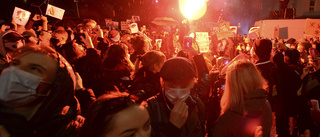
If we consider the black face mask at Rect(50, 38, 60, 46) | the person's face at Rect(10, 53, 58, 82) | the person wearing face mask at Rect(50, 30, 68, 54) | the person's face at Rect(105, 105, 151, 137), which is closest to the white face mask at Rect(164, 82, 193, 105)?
the person's face at Rect(105, 105, 151, 137)

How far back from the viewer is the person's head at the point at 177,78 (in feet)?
7.73

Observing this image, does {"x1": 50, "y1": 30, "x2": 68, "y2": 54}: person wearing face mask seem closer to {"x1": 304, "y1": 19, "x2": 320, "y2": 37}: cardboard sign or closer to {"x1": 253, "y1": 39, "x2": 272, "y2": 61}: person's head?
{"x1": 253, "y1": 39, "x2": 272, "y2": 61}: person's head

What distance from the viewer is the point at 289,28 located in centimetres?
2425

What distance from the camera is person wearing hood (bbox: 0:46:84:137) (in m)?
1.58

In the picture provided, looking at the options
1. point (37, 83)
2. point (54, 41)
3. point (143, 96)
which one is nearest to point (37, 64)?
point (37, 83)

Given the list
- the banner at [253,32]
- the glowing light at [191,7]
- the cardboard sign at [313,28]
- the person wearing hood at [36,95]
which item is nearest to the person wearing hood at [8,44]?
the person wearing hood at [36,95]

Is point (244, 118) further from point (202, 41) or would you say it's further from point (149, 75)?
point (202, 41)

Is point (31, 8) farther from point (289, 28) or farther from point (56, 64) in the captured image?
point (289, 28)

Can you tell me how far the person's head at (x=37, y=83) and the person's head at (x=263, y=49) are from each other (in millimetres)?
3825

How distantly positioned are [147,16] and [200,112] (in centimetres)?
3412

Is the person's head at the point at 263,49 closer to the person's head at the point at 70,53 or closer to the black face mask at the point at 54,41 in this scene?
the person's head at the point at 70,53

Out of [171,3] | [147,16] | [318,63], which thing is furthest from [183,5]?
[171,3]

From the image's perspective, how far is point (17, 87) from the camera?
5.27ft

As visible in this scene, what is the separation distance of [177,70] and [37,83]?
1376mm
